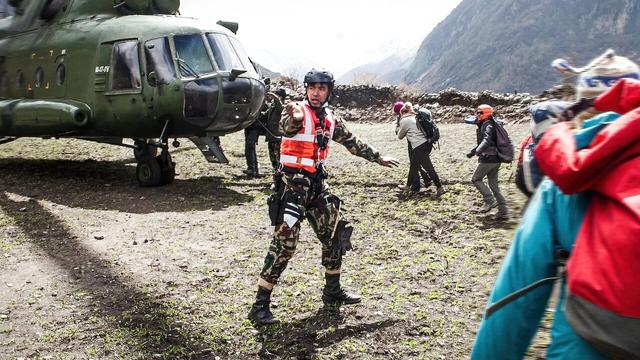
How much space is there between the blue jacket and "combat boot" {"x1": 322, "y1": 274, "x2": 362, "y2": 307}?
317 centimetres

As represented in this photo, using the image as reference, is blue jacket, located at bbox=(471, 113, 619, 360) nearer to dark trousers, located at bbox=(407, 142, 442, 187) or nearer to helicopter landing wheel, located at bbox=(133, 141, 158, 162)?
dark trousers, located at bbox=(407, 142, 442, 187)

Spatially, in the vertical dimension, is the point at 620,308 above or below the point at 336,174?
above

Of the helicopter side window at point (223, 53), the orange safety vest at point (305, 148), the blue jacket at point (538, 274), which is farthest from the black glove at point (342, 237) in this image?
the helicopter side window at point (223, 53)

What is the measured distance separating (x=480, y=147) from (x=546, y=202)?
640 cm

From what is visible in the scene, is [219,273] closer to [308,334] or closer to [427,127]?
[308,334]

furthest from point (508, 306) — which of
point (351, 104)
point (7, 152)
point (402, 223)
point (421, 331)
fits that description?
point (351, 104)

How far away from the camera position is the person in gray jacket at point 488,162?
7.82 m

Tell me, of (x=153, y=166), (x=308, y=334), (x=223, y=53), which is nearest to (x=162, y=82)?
(x=223, y=53)

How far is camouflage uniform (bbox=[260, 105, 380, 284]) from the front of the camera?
456cm

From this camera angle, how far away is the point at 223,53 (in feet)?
32.3

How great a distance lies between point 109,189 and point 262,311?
6777 millimetres

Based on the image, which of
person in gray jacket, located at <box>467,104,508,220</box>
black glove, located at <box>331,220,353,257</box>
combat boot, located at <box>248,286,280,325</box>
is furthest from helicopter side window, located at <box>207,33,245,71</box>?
combat boot, located at <box>248,286,280,325</box>

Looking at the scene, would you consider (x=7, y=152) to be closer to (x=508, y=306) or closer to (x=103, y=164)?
(x=103, y=164)

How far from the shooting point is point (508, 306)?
1711 mm
